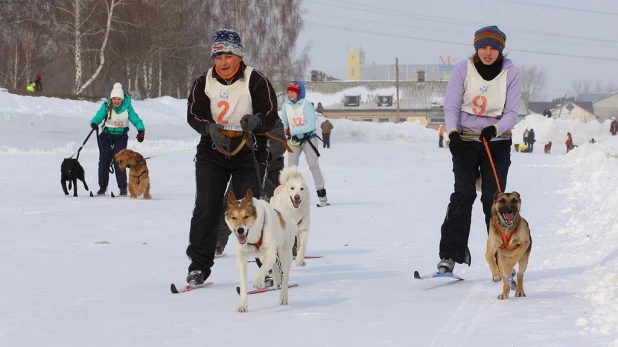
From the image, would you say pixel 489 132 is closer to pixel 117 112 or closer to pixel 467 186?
pixel 467 186

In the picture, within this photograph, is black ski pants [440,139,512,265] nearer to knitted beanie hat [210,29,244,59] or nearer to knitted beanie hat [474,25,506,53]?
knitted beanie hat [474,25,506,53]

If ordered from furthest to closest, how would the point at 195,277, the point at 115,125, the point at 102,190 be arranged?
the point at 102,190, the point at 115,125, the point at 195,277

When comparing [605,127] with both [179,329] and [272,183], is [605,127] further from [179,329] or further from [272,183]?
[179,329]

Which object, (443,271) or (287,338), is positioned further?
(443,271)

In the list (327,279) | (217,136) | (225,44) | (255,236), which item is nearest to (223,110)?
(217,136)

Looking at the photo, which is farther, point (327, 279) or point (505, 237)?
point (327, 279)

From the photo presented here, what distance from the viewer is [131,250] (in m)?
9.27

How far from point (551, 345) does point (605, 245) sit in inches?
176

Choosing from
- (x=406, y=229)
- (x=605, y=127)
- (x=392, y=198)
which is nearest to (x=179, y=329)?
(x=406, y=229)

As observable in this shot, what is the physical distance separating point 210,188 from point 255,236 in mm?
1130

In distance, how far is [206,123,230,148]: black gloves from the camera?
6.80 meters

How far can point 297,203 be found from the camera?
8.42m

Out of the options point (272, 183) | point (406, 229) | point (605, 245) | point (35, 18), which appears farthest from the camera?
point (35, 18)

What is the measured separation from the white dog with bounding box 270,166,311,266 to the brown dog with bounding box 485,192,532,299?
2.30 m
